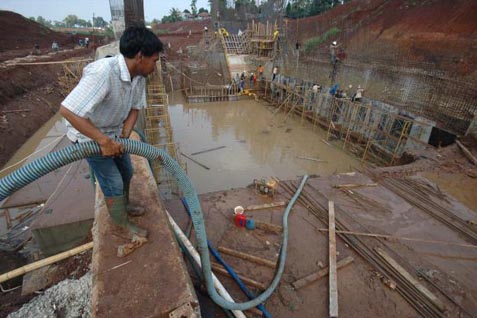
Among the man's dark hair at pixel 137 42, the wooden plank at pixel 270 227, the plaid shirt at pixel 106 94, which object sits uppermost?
the man's dark hair at pixel 137 42

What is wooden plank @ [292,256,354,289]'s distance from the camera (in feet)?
10.3

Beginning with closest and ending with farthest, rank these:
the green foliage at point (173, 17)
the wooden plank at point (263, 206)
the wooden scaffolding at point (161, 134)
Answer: the wooden plank at point (263, 206)
the wooden scaffolding at point (161, 134)
the green foliage at point (173, 17)

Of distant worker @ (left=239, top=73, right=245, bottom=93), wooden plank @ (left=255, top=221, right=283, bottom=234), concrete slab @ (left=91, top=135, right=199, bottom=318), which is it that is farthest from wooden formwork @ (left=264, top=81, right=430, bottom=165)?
concrete slab @ (left=91, top=135, right=199, bottom=318)

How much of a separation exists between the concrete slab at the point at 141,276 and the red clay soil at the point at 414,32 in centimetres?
1330

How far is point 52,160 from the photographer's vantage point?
1.53 m

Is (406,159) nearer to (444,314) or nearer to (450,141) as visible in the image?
(450,141)

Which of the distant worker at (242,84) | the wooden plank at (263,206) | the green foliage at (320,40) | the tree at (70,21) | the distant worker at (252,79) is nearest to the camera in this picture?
the wooden plank at (263,206)

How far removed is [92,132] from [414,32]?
19047 millimetres

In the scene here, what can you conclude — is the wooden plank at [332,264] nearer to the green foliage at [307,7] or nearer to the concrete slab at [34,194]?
the concrete slab at [34,194]

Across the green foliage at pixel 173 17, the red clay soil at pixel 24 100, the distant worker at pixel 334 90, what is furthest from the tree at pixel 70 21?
the distant worker at pixel 334 90

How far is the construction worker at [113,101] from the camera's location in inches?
61.3

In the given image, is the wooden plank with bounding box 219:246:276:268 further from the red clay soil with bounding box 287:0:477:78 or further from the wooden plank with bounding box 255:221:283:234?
the red clay soil with bounding box 287:0:477:78

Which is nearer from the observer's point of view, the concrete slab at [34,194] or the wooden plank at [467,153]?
the concrete slab at [34,194]

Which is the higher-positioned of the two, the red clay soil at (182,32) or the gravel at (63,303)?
the red clay soil at (182,32)
